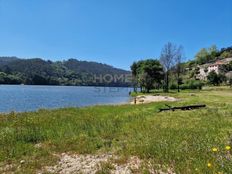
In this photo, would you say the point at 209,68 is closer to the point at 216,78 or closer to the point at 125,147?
the point at 216,78

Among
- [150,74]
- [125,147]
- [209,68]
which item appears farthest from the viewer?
[209,68]

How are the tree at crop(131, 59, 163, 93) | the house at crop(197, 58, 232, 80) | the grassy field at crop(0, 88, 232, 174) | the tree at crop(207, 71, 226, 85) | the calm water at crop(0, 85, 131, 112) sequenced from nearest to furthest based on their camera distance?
the grassy field at crop(0, 88, 232, 174) < the calm water at crop(0, 85, 131, 112) < the tree at crop(131, 59, 163, 93) < the tree at crop(207, 71, 226, 85) < the house at crop(197, 58, 232, 80)

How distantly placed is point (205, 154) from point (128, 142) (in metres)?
3.56

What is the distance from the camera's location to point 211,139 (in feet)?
33.2

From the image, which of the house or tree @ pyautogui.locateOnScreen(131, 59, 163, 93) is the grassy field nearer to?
tree @ pyautogui.locateOnScreen(131, 59, 163, 93)

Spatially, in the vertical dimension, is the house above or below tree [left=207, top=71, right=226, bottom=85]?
above

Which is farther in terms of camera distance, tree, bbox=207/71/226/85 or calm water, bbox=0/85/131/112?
tree, bbox=207/71/226/85

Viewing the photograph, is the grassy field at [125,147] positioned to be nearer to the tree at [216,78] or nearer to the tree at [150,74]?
the tree at [150,74]

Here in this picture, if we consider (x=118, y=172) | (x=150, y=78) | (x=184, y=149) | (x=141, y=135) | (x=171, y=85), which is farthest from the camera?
(x=171, y=85)

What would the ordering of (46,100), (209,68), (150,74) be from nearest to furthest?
(46,100)
(150,74)
(209,68)

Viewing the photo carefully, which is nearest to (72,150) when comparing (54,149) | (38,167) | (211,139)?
(54,149)

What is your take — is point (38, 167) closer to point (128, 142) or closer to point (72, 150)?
point (72, 150)

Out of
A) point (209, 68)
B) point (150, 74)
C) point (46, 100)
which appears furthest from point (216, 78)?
point (46, 100)

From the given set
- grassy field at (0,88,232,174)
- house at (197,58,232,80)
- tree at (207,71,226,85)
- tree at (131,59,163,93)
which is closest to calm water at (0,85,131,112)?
tree at (131,59,163,93)
